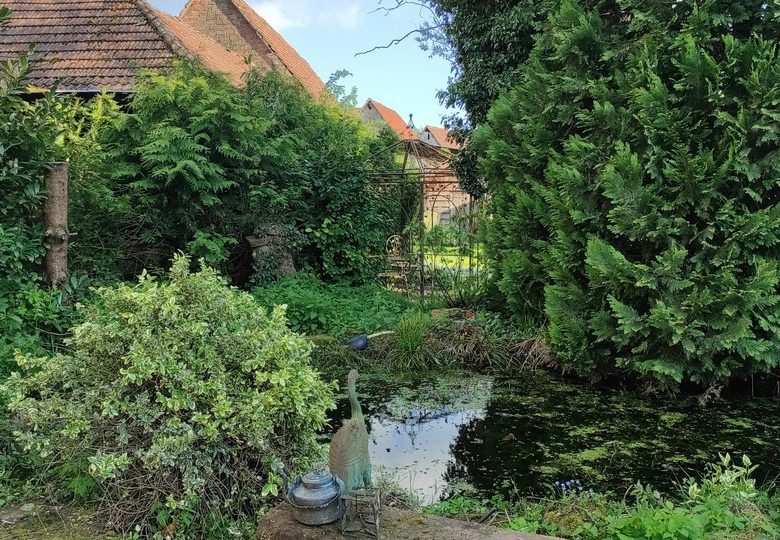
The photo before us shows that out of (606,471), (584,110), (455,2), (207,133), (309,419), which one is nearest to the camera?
(309,419)

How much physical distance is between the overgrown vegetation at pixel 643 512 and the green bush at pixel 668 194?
1.85 meters

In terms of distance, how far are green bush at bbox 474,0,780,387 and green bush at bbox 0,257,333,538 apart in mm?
3401

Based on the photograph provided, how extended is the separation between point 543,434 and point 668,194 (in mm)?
2440

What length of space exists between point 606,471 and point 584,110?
141 inches

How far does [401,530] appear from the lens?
220cm

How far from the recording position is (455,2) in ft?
27.6

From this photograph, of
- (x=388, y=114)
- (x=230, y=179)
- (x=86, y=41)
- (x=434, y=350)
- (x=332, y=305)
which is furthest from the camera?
(x=388, y=114)

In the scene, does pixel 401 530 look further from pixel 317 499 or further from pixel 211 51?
pixel 211 51

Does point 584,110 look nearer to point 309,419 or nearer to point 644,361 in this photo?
point 644,361

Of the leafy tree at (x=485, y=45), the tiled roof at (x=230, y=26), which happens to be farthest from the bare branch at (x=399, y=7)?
the tiled roof at (x=230, y=26)

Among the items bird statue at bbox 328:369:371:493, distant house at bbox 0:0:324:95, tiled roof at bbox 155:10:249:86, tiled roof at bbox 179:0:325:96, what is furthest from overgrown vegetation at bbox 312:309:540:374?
tiled roof at bbox 179:0:325:96

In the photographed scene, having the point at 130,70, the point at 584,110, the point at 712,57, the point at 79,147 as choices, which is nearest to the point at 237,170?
the point at 79,147

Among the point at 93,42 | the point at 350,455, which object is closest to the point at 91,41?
the point at 93,42

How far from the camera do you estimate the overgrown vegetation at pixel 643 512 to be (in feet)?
6.96
